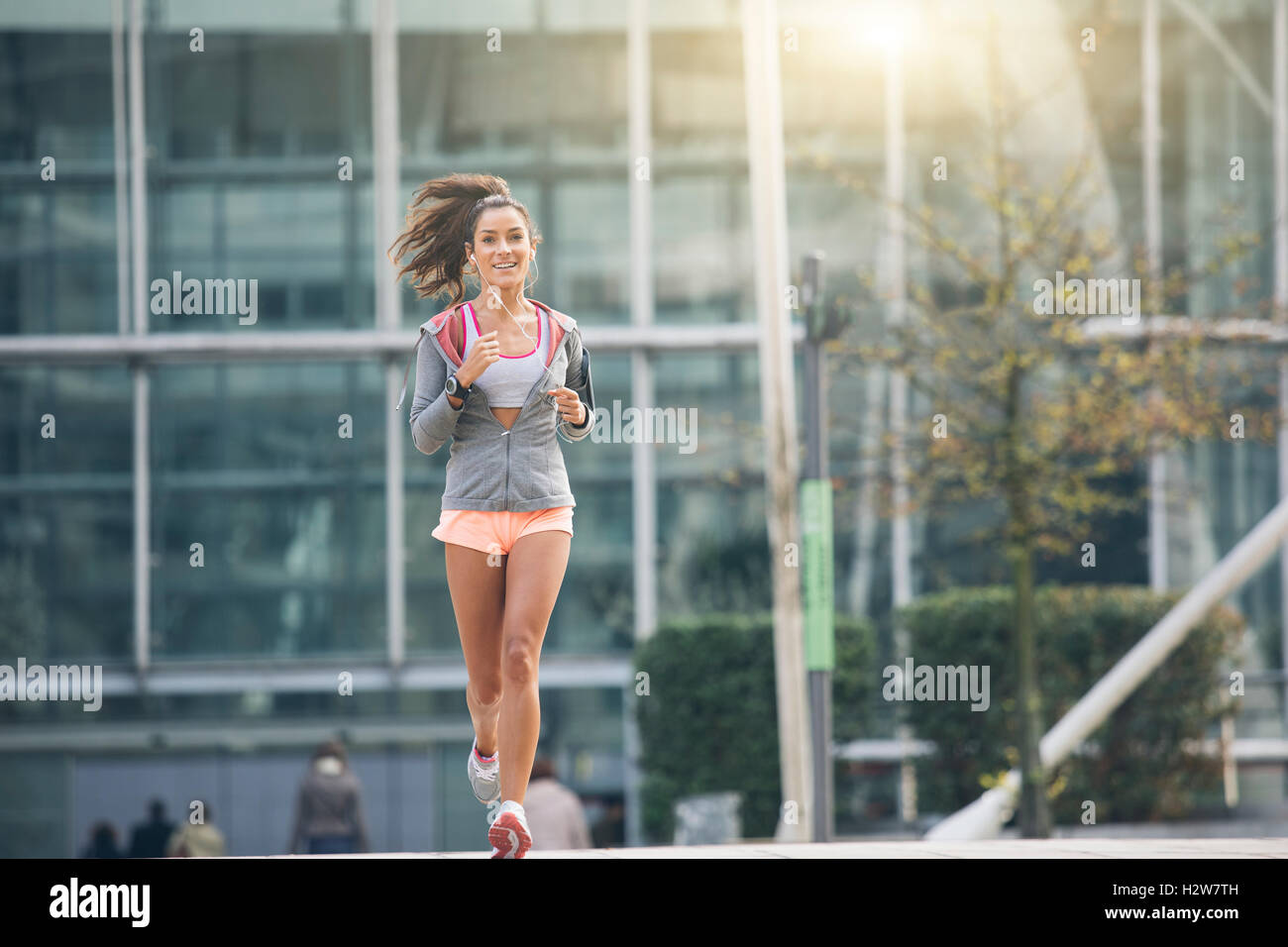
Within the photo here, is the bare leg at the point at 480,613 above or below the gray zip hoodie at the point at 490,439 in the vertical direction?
below

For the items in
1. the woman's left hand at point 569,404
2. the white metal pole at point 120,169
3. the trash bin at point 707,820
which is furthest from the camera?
the white metal pole at point 120,169

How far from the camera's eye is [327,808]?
10.3 metres

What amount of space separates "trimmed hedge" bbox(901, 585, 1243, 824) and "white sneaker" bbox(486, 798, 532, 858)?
9.21 meters

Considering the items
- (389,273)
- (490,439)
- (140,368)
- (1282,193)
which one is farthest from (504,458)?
(1282,193)

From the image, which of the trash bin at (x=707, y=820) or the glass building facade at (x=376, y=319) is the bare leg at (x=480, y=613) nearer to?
the trash bin at (x=707, y=820)

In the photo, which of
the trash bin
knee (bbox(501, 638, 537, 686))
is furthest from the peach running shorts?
the trash bin

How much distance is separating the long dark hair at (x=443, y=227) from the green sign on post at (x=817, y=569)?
5.62 meters

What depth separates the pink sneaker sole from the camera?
4047 millimetres

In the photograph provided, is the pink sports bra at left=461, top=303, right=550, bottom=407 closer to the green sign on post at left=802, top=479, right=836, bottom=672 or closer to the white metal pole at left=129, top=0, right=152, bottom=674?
the green sign on post at left=802, top=479, right=836, bottom=672

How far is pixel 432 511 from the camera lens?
50.2 feet

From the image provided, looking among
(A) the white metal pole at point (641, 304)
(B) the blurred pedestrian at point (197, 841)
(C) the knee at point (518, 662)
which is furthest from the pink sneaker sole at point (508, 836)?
(A) the white metal pole at point (641, 304)

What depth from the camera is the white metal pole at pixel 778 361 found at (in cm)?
1150

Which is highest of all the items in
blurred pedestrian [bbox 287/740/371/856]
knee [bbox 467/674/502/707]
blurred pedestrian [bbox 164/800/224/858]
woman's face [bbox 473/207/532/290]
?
woman's face [bbox 473/207/532/290]

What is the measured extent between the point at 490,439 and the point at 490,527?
243 millimetres
